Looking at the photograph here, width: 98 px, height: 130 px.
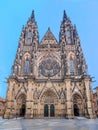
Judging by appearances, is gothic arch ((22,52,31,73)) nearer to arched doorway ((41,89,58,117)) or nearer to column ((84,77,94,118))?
arched doorway ((41,89,58,117))

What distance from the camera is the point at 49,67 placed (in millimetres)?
27719

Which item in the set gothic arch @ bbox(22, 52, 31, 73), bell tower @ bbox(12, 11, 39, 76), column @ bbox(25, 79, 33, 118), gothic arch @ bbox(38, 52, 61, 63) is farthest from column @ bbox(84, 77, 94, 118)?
gothic arch @ bbox(22, 52, 31, 73)

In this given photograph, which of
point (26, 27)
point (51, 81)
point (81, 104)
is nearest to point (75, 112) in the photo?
point (81, 104)

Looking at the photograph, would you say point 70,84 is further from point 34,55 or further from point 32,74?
point 34,55

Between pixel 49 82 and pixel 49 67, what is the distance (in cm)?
347

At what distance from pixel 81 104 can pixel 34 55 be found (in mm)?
12934

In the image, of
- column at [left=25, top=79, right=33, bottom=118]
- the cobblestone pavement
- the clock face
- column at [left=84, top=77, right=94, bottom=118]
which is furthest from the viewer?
the clock face

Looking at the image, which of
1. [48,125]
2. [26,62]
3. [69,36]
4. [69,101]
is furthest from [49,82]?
[48,125]

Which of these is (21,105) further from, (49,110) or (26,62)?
(26,62)

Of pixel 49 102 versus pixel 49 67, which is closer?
pixel 49 102

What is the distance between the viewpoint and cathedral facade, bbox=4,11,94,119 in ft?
76.1

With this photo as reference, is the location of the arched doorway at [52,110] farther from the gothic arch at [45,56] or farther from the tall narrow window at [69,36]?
the tall narrow window at [69,36]

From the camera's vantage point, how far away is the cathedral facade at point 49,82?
23.2 metres

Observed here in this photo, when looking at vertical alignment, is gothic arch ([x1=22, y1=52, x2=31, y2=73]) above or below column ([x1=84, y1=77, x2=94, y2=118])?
above
